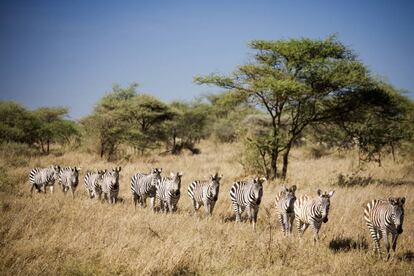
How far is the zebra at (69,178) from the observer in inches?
521

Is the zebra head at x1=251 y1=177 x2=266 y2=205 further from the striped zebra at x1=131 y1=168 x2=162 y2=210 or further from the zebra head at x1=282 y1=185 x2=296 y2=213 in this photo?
the striped zebra at x1=131 y1=168 x2=162 y2=210

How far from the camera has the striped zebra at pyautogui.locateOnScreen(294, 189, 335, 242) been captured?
7.78m

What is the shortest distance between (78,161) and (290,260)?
19655 millimetres

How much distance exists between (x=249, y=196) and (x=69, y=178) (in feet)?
24.6

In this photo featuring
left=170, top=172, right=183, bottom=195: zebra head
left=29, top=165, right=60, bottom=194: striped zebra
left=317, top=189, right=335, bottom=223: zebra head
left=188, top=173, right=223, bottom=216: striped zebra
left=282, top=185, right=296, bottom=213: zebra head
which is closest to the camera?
left=317, top=189, right=335, bottom=223: zebra head

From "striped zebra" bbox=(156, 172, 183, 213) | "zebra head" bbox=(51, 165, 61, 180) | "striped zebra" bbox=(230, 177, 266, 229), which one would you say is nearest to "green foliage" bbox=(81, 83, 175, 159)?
"zebra head" bbox=(51, 165, 61, 180)

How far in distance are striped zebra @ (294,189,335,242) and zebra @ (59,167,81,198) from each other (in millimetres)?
8447

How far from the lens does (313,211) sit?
26.6ft

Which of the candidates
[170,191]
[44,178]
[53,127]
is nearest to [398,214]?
[170,191]

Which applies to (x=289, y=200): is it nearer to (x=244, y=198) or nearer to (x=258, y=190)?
(x=258, y=190)

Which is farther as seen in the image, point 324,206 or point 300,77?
point 300,77

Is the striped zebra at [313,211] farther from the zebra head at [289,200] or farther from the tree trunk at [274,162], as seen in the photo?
the tree trunk at [274,162]

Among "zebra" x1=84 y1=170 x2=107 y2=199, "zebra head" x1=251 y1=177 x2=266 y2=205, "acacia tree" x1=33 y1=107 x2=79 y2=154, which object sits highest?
"acacia tree" x1=33 y1=107 x2=79 y2=154

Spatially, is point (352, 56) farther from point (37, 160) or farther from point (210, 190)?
point (37, 160)
